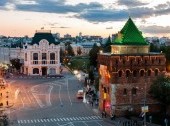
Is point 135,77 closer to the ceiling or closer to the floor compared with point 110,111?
closer to the ceiling

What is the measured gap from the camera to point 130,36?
78.6m

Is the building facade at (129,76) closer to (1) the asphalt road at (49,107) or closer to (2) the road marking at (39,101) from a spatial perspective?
(1) the asphalt road at (49,107)

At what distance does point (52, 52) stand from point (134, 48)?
243 ft

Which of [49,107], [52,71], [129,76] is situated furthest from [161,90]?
[52,71]

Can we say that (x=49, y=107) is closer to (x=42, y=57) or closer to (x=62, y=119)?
(x=62, y=119)

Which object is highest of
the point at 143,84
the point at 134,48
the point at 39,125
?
the point at 134,48

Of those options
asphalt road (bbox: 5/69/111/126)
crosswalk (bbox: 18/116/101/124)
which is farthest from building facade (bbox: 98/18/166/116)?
asphalt road (bbox: 5/69/111/126)

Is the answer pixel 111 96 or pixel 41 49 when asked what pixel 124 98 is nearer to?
pixel 111 96

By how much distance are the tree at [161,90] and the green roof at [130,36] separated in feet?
29.1

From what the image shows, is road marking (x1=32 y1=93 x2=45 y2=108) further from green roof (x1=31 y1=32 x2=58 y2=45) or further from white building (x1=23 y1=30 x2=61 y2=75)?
green roof (x1=31 y1=32 x2=58 y2=45)

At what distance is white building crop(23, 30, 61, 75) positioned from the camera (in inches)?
5837

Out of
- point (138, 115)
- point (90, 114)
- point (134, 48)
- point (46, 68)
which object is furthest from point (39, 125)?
point (46, 68)

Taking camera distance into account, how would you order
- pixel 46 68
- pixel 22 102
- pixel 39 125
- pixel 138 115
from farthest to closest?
pixel 46 68, pixel 22 102, pixel 138 115, pixel 39 125

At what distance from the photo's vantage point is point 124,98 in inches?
2938
